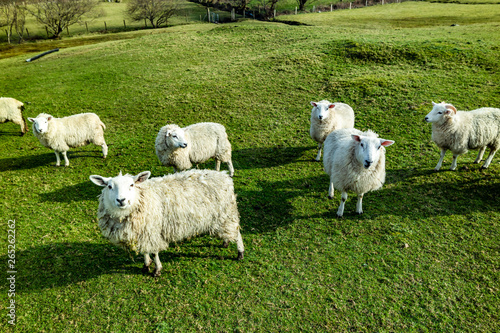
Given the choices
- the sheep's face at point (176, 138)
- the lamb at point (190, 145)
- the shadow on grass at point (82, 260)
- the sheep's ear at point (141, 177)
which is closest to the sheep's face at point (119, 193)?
the sheep's ear at point (141, 177)

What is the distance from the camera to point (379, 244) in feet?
22.5

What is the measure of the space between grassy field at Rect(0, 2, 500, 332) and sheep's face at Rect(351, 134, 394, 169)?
186 cm

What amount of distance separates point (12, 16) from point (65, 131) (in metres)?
46.6

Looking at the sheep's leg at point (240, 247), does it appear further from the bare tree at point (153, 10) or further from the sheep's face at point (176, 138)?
the bare tree at point (153, 10)

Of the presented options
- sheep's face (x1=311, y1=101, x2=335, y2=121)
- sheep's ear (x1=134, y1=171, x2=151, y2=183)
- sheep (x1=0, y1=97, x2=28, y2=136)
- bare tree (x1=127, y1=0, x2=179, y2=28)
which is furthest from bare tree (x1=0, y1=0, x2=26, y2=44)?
sheep's ear (x1=134, y1=171, x2=151, y2=183)

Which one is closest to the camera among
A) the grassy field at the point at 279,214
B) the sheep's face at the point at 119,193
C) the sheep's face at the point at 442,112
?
the sheep's face at the point at 119,193

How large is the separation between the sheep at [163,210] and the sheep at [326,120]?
17.0ft

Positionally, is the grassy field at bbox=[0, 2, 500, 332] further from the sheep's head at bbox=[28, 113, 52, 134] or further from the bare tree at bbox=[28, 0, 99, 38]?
the bare tree at bbox=[28, 0, 99, 38]

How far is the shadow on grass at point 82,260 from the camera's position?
596cm

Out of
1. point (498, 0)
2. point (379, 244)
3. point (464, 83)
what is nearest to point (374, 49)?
point (464, 83)

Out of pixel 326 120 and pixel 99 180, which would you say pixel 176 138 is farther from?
pixel 326 120

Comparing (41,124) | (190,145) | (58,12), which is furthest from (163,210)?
(58,12)

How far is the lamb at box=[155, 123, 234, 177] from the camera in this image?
8.21m

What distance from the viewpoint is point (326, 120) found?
1011cm
